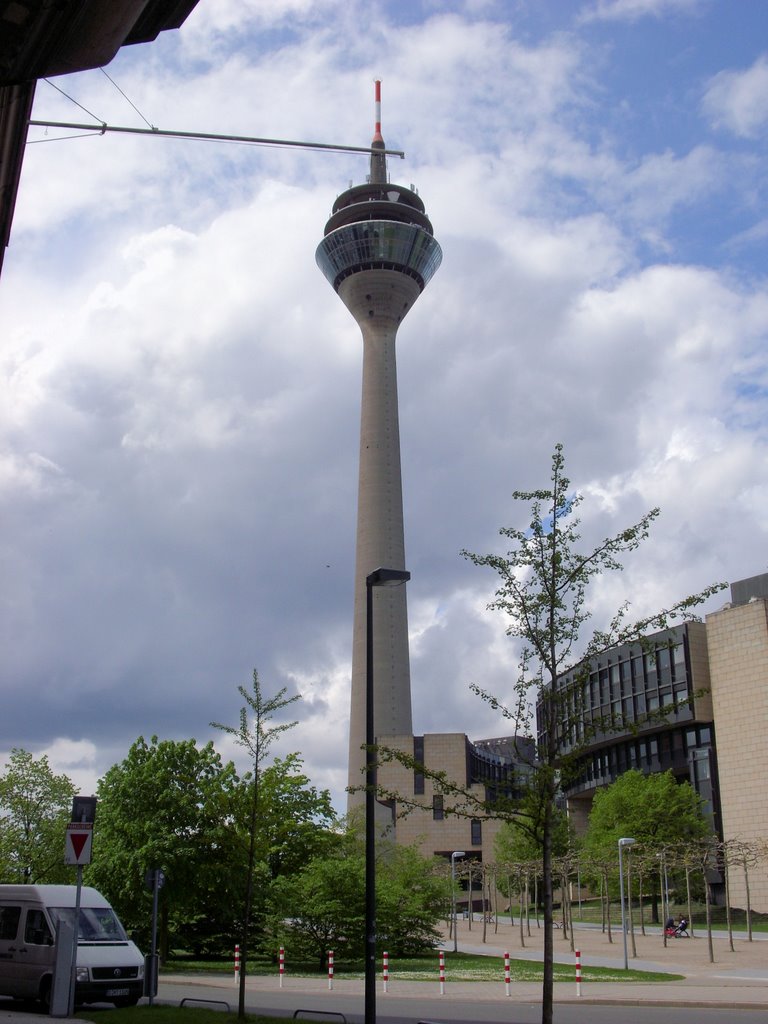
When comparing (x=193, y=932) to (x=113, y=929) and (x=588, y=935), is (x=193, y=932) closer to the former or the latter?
(x=113, y=929)

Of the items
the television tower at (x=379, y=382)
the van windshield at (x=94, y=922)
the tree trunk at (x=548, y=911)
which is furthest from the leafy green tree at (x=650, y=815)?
the tree trunk at (x=548, y=911)

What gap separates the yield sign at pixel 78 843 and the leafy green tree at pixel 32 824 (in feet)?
98.1

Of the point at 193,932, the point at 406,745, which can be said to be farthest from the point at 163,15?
the point at 406,745

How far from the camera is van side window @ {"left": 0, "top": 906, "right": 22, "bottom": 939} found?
1950 centimetres

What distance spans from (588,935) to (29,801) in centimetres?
3095

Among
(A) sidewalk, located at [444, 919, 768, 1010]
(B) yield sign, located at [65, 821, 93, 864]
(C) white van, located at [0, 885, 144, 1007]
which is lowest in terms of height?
(A) sidewalk, located at [444, 919, 768, 1010]

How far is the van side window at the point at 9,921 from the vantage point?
1950cm

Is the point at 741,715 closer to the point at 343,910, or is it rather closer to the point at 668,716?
the point at 668,716

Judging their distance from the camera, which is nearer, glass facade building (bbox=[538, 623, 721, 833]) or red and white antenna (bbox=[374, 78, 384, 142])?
glass facade building (bbox=[538, 623, 721, 833])

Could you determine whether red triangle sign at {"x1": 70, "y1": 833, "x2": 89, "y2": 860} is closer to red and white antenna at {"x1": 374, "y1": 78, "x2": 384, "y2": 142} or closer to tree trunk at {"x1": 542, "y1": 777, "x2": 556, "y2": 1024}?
tree trunk at {"x1": 542, "y1": 777, "x2": 556, "y2": 1024}

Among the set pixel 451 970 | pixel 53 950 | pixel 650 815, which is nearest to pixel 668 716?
pixel 650 815

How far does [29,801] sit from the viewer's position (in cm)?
4666

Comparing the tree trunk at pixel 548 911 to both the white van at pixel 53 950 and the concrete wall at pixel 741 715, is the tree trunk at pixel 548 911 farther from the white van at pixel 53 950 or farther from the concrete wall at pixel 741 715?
the concrete wall at pixel 741 715

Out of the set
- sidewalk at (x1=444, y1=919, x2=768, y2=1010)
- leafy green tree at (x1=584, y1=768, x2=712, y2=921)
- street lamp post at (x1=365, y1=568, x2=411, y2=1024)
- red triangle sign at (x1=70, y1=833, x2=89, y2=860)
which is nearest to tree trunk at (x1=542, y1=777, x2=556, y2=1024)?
street lamp post at (x1=365, y1=568, x2=411, y2=1024)
